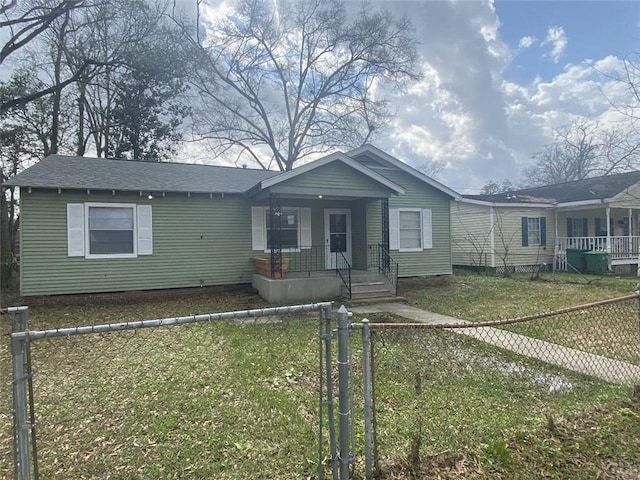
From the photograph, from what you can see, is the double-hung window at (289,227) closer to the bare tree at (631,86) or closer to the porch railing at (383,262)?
the porch railing at (383,262)

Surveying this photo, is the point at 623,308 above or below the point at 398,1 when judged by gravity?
below

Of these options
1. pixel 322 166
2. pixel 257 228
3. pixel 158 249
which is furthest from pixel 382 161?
pixel 158 249

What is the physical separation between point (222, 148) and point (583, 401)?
25269 mm

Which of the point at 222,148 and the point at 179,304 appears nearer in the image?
the point at 179,304

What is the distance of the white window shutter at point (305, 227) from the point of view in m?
12.5

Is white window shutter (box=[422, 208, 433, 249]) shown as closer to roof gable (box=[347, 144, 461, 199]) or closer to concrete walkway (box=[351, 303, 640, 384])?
roof gable (box=[347, 144, 461, 199])

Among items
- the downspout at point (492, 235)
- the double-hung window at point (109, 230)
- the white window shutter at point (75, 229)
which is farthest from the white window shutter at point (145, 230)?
the downspout at point (492, 235)

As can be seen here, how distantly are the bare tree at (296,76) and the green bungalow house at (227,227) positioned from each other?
1333 centimetres

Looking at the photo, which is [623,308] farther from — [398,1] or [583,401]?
[398,1]

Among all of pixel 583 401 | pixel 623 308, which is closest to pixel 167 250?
pixel 583 401

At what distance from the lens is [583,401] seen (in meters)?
3.62

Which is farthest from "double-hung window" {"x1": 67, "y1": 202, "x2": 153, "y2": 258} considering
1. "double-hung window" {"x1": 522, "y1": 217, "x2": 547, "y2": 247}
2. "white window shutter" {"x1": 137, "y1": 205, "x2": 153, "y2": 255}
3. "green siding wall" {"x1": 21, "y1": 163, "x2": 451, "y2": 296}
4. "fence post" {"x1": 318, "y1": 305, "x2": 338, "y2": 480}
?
"double-hung window" {"x1": 522, "y1": 217, "x2": 547, "y2": 247}

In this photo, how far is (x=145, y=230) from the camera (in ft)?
35.0

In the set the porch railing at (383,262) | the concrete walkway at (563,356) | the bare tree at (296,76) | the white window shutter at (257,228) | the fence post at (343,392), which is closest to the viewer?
the fence post at (343,392)
